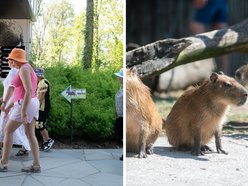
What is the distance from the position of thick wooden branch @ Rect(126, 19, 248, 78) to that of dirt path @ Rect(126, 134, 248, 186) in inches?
25.5

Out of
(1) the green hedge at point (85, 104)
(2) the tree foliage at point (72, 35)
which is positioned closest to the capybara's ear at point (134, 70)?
(2) the tree foliage at point (72, 35)

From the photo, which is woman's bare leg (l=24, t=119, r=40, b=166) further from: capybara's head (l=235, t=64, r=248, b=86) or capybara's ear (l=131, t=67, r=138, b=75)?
capybara's head (l=235, t=64, r=248, b=86)

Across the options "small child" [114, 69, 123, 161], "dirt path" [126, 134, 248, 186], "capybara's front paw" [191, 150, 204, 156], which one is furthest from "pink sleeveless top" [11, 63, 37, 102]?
"capybara's front paw" [191, 150, 204, 156]

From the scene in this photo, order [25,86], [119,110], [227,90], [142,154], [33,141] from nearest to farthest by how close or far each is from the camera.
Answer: [227,90], [142,154], [25,86], [33,141], [119,110]

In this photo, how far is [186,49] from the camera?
12.6 ft

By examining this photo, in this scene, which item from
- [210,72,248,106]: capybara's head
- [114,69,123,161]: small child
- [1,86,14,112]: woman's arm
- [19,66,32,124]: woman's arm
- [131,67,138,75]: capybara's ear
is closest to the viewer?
[210,72,248,106]: capybara's head

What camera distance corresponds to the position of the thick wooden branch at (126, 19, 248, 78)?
3824 mm

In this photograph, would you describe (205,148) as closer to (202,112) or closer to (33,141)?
(202,112)

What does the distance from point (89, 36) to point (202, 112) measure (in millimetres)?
1327

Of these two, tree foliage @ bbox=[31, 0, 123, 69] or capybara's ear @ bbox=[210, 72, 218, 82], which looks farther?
tree foliage @ bbox=[31, 0, 123, 69]

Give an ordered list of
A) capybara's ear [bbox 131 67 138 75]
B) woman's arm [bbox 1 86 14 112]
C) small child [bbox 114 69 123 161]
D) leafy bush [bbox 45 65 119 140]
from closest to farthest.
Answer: capybara's ear [bbox 131 67 138 75], woman's arm [bbox 1 86 14 112], small child [bbox 114 69 123 161], leafy bush [bbox 45 65 119 140]

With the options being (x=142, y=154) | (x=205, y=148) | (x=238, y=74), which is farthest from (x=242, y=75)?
(x=142, y=154)

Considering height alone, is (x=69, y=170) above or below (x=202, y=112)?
below

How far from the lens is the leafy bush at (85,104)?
4664 mm
